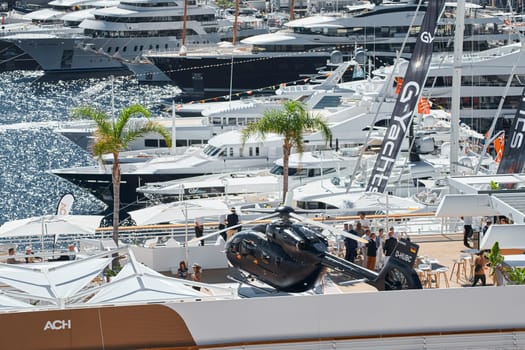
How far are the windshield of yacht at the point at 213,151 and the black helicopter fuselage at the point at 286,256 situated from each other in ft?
103

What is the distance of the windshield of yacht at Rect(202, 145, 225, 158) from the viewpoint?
172 feet

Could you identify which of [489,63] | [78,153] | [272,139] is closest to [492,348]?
[272,139]

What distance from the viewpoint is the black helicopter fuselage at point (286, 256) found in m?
20.3

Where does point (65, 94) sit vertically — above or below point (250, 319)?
below

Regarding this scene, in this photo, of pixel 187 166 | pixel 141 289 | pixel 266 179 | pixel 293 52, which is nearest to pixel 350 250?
pixel 141 289

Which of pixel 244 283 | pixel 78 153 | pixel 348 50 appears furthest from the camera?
pixel 348 50

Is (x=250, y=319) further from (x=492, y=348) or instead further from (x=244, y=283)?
(x=492, y=348)

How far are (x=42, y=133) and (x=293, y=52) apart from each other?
2466cm

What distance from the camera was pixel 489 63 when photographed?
198 ft

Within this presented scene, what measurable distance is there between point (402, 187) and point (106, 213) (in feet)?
49.1

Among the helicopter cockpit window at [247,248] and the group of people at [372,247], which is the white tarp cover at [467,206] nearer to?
the group of people at [372,247]

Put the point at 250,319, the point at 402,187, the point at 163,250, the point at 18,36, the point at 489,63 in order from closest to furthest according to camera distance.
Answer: the point at 250,319
the point at 163,250
the point at 402,187
the point at 489,63
the point at 18,36

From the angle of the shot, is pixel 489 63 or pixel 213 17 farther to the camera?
pixel 213 17

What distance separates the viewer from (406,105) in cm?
3356
